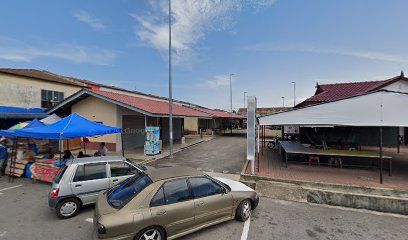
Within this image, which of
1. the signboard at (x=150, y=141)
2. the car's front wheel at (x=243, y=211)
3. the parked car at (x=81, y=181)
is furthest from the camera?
the signboard at (x=150, y=141)

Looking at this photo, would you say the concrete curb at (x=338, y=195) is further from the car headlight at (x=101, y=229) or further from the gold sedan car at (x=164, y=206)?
the car headlight at (x=101, y=229)

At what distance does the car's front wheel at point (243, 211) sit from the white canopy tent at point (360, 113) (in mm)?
5008

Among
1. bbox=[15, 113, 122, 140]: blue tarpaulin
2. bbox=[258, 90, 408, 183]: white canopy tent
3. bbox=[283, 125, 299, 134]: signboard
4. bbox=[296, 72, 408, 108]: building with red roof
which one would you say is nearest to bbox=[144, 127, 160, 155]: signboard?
bbox=[15, 113, 122, 140]: blue tarpaulin

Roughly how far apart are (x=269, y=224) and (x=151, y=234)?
116 inches

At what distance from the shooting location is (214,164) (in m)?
11.0

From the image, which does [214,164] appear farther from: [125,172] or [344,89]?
[344,89]

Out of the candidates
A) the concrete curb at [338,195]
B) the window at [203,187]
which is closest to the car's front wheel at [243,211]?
the window at [203,187]

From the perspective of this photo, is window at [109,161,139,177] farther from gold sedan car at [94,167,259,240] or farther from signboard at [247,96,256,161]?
signboard at [247,96,256,161]

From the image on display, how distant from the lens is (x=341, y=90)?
17672mm

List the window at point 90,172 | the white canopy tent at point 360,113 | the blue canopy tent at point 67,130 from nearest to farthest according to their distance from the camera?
the window at point 90,172
the white canopy tent at point 360,113
the blue canopy tent at point 67,130

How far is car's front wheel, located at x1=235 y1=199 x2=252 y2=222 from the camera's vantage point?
4.91 meters

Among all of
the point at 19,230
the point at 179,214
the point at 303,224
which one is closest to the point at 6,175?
the point at 19,230

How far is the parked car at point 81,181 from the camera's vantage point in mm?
5059

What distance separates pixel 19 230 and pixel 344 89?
2222 centimetres
